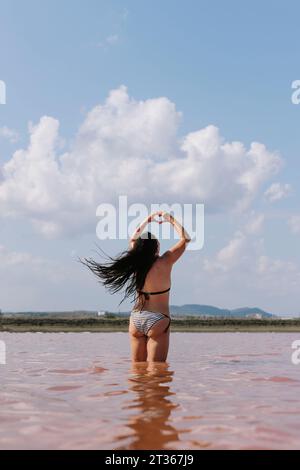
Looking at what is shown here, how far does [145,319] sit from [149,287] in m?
0.56

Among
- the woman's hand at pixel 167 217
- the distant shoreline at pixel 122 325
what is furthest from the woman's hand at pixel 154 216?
the distant shoreline at pixel 122 325

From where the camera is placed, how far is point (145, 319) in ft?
28.7

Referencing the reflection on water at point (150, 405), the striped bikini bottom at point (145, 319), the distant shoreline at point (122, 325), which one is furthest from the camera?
the distant shoreline at point (122, 325)

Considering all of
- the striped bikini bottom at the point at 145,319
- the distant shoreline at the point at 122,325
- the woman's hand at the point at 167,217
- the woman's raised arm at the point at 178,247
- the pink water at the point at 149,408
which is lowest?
→ the distant shoreline at the point at 122,325

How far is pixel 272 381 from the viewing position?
317 inches

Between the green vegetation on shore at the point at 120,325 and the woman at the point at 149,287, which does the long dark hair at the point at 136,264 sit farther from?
the green vegetation on shore at the point at 120,325

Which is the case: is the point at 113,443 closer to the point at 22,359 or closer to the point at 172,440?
the point at 172,440

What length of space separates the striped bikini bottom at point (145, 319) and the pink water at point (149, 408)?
65cm

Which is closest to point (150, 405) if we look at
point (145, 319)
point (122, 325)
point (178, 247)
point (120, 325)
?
point (145, 319)

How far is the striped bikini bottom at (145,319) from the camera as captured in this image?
343 inches

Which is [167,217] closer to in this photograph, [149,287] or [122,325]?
[149,287]

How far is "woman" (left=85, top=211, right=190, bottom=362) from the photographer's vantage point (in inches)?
345

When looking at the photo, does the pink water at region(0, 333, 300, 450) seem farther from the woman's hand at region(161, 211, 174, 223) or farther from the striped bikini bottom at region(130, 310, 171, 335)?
the woman's hand at region(161, 211, 174, 223)
